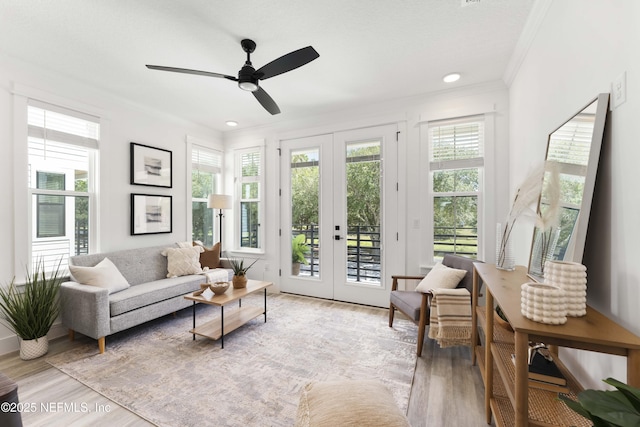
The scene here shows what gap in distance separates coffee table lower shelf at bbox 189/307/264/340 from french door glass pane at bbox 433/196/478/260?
2.25 meters

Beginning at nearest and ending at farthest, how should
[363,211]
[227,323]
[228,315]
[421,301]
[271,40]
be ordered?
[271,40] → [421,301] → [227,323] → [228,315] → [363,211]

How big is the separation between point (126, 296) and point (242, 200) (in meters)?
2.32

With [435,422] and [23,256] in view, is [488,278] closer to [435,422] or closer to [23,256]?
[435,422]

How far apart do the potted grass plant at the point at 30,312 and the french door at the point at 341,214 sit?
8.54 ft

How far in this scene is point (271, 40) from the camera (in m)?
2.27

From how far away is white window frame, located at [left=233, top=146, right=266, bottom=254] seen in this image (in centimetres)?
445

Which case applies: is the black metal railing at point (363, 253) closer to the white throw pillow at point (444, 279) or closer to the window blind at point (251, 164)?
the white throw pillow at point (444, 279)

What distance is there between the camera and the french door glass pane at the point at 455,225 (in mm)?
3158

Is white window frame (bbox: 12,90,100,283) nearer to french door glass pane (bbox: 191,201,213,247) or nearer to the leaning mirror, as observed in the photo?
french door glass pane (bbox: 191,201,213,247)

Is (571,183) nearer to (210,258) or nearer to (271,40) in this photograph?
(271,40)

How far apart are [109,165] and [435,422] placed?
406 centimetres

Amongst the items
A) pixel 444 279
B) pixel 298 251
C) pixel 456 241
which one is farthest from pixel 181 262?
pixel 456 241

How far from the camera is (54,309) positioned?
2559 mm

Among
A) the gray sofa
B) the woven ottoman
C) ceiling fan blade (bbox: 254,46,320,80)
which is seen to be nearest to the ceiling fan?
ceiling fan blade (bbox: 254,46,320,80)
